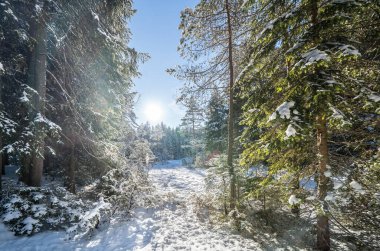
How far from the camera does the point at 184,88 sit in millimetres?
8688

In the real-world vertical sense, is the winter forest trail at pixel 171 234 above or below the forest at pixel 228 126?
below

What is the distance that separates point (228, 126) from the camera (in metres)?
8.32

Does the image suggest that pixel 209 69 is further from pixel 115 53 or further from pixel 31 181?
pixel 31 181

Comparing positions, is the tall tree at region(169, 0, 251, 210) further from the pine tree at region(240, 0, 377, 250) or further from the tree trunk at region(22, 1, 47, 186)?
the tree trunk at region(22, 1, 47, 186)

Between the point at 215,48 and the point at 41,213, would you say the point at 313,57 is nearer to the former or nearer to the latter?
the point at 215,48

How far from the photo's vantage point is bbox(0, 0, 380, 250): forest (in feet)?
12.9

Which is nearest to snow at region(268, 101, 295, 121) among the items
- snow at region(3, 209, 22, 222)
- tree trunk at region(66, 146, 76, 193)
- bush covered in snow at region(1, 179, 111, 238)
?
bush covered in snow at region(1, 179, 111, 238)

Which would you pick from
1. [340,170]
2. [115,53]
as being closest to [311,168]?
[340,170]

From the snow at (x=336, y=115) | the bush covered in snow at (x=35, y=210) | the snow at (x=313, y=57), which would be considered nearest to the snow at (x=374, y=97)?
the snow at (x=336, y=115)

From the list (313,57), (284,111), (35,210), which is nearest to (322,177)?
(284,111)

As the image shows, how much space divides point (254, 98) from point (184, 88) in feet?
13.1

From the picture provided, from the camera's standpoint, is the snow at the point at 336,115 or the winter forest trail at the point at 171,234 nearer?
the snow at the point at 336,115

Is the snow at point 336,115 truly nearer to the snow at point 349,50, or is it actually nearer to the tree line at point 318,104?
the tree line at point 318,104

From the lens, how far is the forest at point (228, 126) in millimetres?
3930
